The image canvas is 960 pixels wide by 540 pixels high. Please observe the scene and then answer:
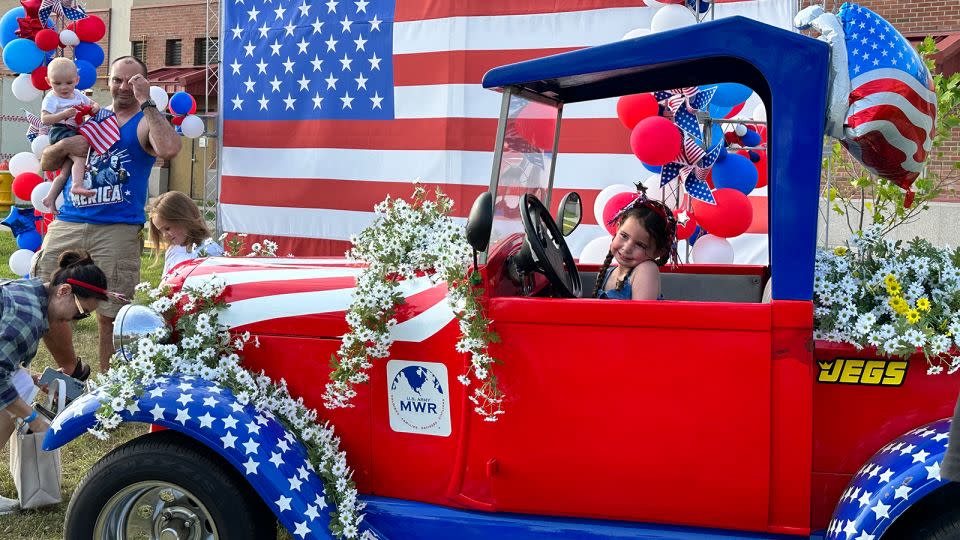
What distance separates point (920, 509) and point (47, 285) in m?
3.47

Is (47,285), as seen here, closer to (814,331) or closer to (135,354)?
(135,354)

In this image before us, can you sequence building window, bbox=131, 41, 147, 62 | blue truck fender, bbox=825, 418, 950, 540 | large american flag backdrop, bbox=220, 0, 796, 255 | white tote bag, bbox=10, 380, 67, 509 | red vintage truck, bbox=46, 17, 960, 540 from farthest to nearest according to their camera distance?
building window, bbox=131, 41, 147, 62, large american flag backdrop, bbox=220, 0, 796, 255, white tote bag, bbox=10, 380, 67, 509, red vintage truck, bbox=46, 17, 960, 540, blue truck fender, bbox=825, 418, 950, 540

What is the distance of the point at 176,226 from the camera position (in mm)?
4738

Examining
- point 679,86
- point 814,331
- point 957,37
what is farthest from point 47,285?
point 957,37

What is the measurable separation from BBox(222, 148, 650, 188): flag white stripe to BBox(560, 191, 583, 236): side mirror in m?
3.87

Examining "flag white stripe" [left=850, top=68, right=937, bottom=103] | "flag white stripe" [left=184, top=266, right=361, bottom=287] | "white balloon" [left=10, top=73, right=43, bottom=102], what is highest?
"white balloon" [left=10, top=73, right=43, bottom=102]

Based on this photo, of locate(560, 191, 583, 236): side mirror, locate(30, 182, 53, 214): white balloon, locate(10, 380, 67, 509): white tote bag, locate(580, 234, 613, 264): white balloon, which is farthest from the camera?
locate(30, 182, 53, 214): white balloon

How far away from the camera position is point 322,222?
884 centimetres

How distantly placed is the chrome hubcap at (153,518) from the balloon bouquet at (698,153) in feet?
10.1

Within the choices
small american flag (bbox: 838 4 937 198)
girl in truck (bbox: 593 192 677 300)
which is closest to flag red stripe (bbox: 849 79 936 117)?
small american flag (bbox: 838 4 937 198)

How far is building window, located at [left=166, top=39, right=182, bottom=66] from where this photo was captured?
2648cm

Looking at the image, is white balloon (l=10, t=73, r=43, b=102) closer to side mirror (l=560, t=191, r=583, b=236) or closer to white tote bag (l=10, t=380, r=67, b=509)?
white tote bag (l=10, t=380, r=67, b=509)

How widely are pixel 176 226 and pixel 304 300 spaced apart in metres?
2.03

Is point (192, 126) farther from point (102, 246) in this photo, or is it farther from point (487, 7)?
point (102, 246)
